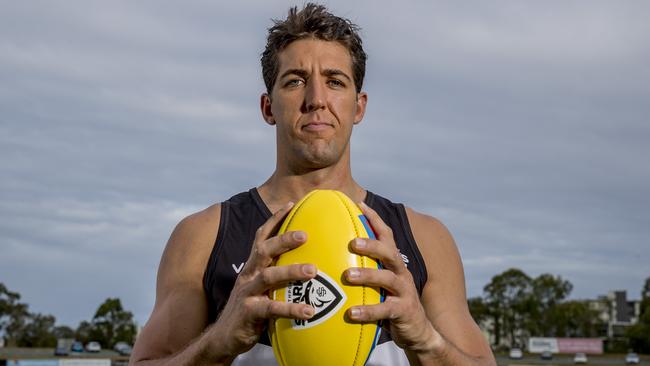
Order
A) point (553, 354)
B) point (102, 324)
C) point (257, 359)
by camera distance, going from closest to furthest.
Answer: point (257, 359)
point (553, 354)
point (102, 324)

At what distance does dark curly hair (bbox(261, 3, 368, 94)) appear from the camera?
4238mm

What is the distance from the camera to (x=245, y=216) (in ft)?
14.2

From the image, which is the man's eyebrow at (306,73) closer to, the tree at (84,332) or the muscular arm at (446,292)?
the muscular arm at (446,292)

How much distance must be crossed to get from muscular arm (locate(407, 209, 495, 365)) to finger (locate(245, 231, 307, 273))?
1.16m

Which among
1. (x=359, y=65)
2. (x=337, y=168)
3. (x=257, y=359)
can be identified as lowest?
(x=257, y=359)

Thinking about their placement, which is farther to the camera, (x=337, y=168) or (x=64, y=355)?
(x=64, y=355)

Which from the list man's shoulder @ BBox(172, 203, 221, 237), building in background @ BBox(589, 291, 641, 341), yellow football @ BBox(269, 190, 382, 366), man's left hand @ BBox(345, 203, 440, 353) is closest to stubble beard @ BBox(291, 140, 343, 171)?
man's shoulder @ BBox(172, 203, 221, 237)

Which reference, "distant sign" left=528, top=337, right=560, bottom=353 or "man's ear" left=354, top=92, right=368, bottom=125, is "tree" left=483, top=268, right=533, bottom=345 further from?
"man's ear" left=354, top=92, right=368, bottom=125

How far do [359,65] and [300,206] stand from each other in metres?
1.21

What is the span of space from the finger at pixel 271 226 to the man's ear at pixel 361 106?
1.21 metres

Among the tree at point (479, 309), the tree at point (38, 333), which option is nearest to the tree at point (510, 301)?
the tree at point (479, 309)

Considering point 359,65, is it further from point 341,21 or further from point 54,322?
point 54,322

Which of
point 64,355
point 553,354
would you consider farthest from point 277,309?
point 553,354

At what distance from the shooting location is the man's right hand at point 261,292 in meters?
3.00
